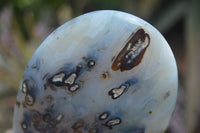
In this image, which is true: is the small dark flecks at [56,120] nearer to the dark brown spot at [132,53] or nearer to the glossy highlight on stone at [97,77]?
the glossy highlight on stone at [97,77]

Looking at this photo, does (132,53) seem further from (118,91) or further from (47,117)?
(47,117)

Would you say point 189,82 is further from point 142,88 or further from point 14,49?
point 14,49

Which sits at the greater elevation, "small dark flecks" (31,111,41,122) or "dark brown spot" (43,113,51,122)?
"small dark flecks" (31,111,41,122)

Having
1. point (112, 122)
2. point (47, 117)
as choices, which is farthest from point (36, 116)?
point (112, 122)

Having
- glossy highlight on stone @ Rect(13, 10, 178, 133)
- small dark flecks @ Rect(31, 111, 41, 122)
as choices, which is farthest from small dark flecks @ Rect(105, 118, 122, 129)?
small dark flecks @ Rect(31, 111, 41, 122)

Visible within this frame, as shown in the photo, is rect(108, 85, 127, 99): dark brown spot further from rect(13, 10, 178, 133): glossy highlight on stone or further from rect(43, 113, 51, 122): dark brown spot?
rect(43, 113, 51, 122): dark brown spot

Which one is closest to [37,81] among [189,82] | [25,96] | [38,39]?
[25,96]
